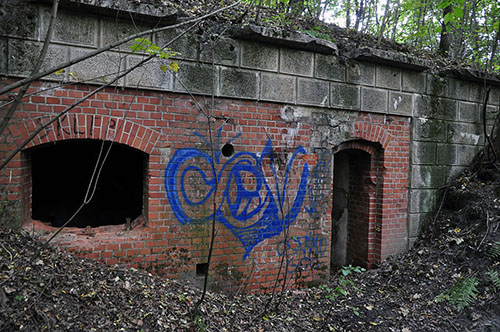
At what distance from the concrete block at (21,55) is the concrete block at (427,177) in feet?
18.4

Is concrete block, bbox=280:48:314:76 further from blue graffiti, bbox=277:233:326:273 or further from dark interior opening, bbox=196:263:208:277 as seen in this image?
dark interior opening, bbox=196:263:208:277

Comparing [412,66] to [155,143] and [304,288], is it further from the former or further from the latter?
[155,143]

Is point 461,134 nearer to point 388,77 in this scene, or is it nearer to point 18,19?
point 388,77

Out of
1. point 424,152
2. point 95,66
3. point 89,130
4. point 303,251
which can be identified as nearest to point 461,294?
point 303,251

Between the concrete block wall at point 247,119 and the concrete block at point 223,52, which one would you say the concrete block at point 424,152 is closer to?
the concrete block wall at point 247,119

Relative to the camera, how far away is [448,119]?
20.6 ft

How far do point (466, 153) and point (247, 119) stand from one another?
14.8ft

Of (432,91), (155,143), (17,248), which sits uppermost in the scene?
(432,91)

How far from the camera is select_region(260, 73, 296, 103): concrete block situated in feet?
15.4

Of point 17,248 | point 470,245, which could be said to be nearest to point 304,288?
point 470,245

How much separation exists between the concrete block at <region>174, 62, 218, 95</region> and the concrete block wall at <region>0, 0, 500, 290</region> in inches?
0.5

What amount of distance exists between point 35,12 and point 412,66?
17.2ft

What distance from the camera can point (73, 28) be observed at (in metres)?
3.77

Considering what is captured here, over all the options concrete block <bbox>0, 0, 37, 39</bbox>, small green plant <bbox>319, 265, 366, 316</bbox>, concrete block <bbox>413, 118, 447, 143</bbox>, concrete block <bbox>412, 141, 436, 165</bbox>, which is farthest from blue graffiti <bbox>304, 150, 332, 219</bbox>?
concrete block <bbox>0, 0, 37, 39</bbox>
